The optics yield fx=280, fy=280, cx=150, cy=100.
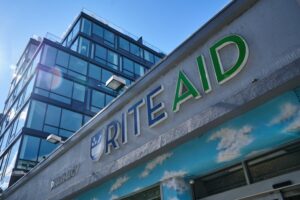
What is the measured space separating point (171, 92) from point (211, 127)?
1.21m

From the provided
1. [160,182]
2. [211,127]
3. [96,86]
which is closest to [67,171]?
[160,182]

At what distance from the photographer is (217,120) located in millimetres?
4402

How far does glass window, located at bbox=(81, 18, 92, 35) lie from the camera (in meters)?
27.0

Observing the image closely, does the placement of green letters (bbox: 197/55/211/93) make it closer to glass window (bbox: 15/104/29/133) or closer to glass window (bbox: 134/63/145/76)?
glass window (bbox: 15/104/29/133)

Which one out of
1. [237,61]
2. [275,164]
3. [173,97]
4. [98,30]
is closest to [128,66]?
[98,30]

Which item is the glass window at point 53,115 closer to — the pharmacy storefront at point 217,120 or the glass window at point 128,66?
the glass window at point 128,66

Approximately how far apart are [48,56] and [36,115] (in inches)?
213

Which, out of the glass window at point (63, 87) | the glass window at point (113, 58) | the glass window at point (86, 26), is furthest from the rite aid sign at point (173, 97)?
the glass window at point (86, 26)

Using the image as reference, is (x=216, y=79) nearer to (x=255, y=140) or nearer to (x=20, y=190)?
(x=255, y=140)

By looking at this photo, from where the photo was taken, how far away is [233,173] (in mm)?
4441

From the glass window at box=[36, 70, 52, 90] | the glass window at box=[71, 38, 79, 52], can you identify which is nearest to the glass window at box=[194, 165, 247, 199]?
the glass window at box=[36, 70, 52, 90]

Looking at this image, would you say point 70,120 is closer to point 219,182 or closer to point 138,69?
point 138,69

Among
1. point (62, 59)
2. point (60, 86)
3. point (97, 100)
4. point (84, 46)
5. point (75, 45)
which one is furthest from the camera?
point (75, 45)

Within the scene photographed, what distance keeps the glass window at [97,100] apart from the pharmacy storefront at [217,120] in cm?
1629
